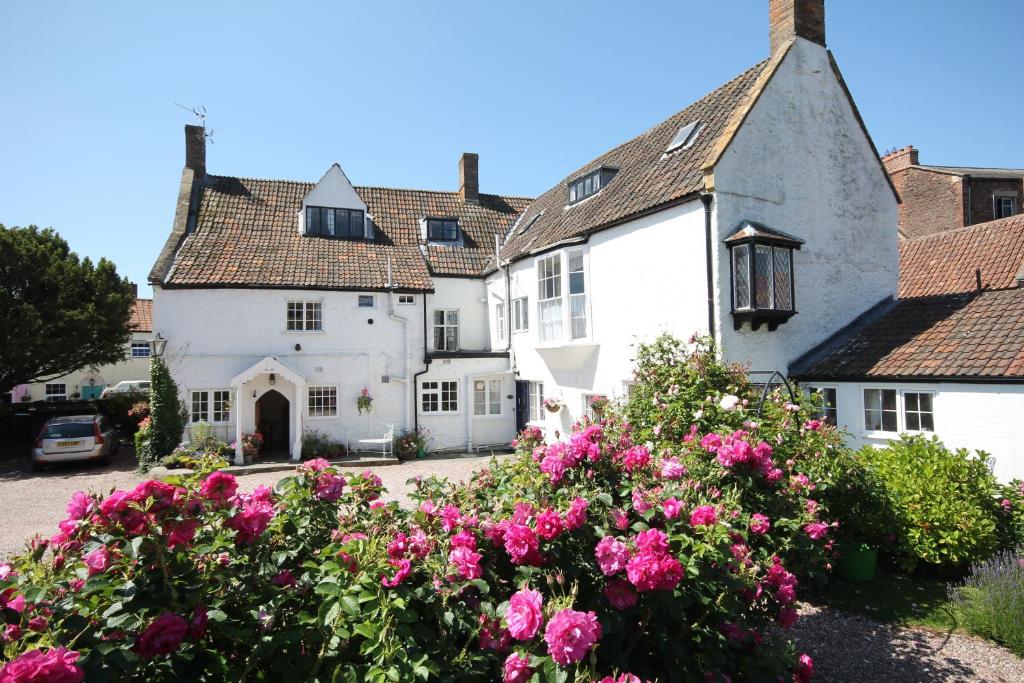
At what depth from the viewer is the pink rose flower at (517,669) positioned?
2.79 m

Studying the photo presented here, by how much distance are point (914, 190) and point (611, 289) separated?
28.1 m

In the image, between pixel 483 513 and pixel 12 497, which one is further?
pixel 12 497

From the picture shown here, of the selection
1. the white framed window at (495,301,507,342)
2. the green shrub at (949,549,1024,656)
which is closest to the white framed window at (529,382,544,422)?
the white framed window at (495,301,507,342)

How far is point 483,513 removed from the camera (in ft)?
13.6

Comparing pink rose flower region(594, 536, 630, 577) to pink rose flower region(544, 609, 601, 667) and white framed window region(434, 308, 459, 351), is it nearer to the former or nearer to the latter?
pink rose flower region(544, 609, 601, 667)

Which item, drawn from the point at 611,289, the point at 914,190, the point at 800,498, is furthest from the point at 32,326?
the point at 914,190

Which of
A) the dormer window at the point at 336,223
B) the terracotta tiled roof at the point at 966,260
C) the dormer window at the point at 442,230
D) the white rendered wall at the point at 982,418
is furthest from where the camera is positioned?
the dormer window at the point at 442,230

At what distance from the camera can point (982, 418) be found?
9727 mm

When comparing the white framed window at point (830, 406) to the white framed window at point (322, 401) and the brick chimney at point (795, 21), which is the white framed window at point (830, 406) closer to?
the brick chimney at point (795, 21)

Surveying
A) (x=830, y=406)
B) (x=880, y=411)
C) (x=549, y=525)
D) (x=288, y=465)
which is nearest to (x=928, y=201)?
(x=830, y=406)

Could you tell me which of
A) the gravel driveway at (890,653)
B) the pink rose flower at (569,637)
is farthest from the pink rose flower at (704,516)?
the gravel driveway at (890,653)

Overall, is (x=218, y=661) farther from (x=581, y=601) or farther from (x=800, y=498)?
(x=800, y=498)

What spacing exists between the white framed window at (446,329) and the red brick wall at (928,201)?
84.8 ft

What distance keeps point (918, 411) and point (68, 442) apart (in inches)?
943
